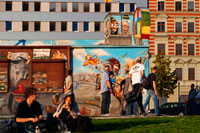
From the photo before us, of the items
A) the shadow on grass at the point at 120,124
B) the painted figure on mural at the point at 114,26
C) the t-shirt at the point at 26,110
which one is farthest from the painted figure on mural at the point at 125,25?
the t-shirt at the point at 26,110

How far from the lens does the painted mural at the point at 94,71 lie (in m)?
21.8

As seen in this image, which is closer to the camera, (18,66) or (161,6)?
(18,66)

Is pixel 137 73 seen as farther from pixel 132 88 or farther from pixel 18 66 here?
pixel 18 66

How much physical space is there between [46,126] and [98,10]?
185 ft

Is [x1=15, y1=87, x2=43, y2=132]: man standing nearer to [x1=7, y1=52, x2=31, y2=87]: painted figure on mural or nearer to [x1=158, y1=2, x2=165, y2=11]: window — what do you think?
[x1=7, y1=52, x2=31, y2=87]: painted figure on mural

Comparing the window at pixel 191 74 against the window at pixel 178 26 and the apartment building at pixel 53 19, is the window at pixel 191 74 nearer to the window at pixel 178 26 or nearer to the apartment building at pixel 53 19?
the window at pixel 178 26

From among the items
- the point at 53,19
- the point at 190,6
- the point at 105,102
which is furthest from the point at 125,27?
the point at 53,19

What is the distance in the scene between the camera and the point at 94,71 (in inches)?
866

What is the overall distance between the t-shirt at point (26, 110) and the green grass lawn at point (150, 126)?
287 cm

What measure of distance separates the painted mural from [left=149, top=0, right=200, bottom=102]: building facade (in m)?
37.0

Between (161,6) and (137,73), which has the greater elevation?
(161,6)

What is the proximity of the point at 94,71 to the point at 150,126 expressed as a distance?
31.1 feet

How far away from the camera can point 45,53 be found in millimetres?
21609

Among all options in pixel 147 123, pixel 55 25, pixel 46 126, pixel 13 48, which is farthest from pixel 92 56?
pixel 55 25
